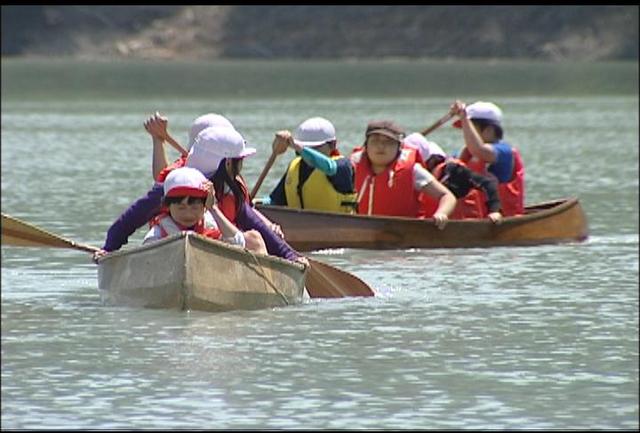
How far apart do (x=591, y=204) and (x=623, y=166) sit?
605cm

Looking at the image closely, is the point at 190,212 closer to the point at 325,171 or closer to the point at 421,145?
the point at 325,171

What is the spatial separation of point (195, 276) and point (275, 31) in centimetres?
8503

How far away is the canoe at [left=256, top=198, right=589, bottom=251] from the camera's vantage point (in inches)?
770

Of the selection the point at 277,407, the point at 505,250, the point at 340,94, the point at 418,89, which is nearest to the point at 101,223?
the point at 505,250

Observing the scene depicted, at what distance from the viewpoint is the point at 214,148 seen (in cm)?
1541

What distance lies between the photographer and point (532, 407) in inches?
478

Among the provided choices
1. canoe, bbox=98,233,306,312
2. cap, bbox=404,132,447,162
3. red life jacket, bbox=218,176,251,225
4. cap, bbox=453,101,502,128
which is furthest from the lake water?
cap, bbox=453,101,502,128

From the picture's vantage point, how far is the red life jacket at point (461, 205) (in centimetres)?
2049

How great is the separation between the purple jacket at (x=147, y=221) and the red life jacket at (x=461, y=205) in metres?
4.73

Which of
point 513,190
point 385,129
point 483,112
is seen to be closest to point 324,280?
point 385,129

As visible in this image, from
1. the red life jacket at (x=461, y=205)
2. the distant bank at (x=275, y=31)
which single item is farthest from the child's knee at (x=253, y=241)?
the distant bank at (x=275, y=31)

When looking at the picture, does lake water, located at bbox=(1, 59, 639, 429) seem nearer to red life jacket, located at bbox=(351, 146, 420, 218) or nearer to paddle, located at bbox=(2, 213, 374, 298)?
paddle, located at bbox=(2, 213, 374, 298)

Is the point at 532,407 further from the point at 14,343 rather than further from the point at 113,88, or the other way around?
the point at 113,88

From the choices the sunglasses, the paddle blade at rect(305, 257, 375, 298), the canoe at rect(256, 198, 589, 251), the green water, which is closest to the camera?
the sunglasses
